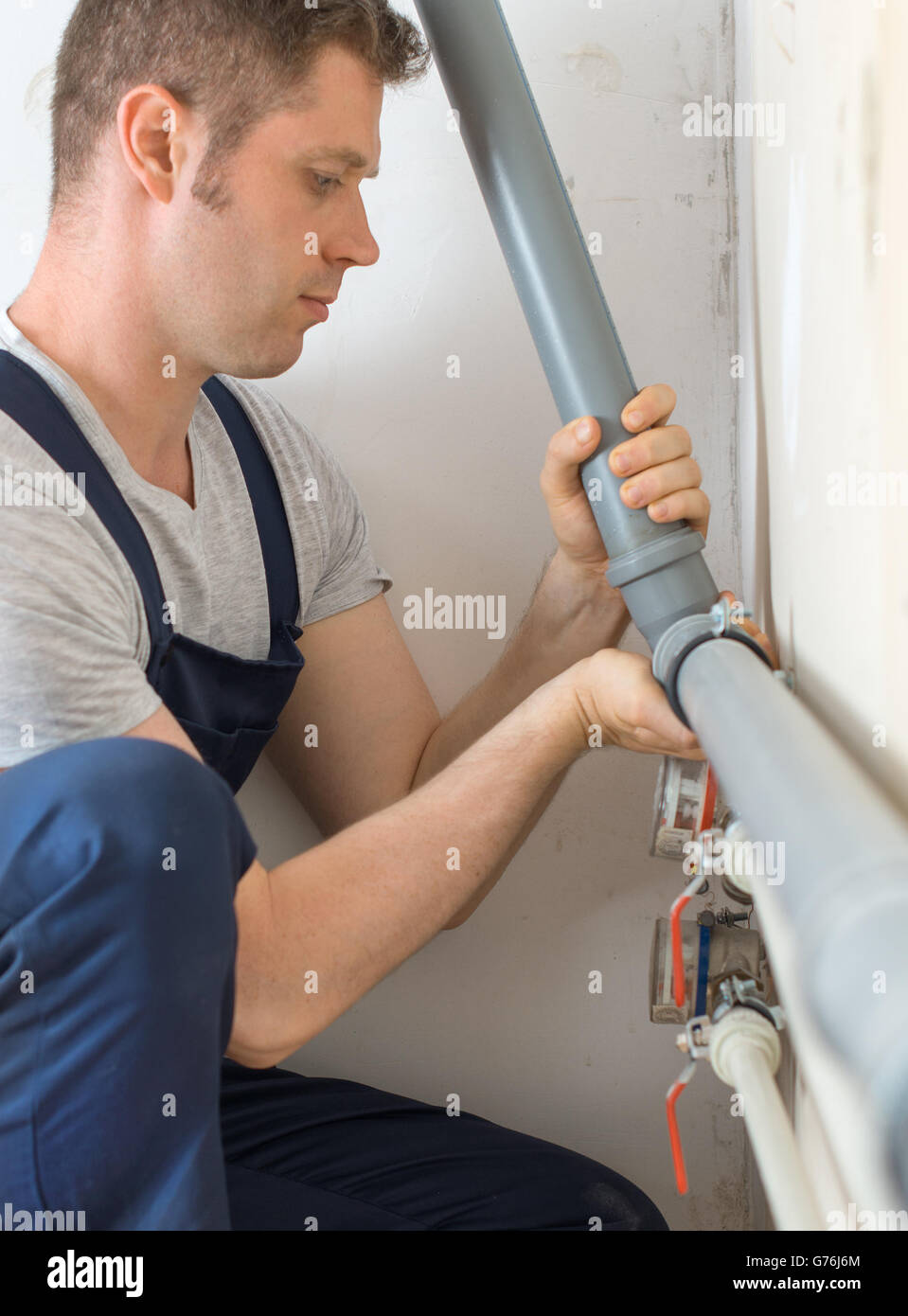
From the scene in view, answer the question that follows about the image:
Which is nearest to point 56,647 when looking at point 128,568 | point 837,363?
point 128,568

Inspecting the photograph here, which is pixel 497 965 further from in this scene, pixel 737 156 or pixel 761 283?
pixel 737 156

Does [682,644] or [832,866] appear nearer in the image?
[832,866]

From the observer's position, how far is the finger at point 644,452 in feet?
2.51

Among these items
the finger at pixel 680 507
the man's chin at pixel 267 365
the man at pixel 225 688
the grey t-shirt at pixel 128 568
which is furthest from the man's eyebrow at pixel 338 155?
the finger at pixel 680 507

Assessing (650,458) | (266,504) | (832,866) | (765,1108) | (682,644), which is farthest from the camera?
(266,504)

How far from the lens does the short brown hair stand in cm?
80

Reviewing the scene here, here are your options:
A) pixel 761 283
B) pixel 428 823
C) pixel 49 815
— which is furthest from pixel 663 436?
pixel 49 815

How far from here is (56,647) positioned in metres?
0.67

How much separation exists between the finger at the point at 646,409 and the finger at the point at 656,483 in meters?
0.03

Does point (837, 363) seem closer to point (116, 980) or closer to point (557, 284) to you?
point (557, 284)

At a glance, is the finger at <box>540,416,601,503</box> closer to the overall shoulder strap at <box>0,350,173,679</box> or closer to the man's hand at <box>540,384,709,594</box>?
the man's hand at <box>540,384,709,594</box>

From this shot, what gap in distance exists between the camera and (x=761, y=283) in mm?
858

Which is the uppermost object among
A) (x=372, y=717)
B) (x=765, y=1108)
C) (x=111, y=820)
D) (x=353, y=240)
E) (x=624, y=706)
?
(x=353, y=240)

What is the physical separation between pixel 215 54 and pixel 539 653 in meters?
0.51
